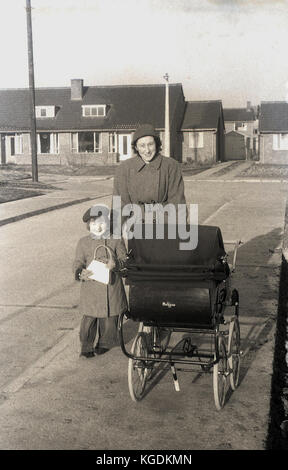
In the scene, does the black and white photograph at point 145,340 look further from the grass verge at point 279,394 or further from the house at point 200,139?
the house at point 200,139

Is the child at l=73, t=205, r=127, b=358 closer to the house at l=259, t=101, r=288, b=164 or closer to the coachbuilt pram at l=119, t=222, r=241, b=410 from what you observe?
the coachbuilt pram at l=119, t=222, r=241, b=410

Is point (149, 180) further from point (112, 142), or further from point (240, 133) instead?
point (240, 133)

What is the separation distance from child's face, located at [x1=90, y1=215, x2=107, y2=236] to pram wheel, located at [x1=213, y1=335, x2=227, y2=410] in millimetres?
1360

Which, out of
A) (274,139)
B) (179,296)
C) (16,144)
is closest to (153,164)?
(179,296)

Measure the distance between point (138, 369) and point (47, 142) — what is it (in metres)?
47.8

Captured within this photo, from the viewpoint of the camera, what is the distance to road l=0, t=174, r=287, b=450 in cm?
388

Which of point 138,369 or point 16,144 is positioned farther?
point 16,144

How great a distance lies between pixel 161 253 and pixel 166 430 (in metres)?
1.15

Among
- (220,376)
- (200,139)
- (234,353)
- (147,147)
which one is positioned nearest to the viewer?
(220,376)

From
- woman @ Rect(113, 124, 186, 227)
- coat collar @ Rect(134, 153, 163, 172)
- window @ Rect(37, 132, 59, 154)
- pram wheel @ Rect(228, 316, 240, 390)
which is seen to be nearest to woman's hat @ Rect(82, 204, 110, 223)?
woman @ Rect(113, 124, 186, 227)

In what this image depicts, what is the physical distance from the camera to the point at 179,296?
4.11 meters

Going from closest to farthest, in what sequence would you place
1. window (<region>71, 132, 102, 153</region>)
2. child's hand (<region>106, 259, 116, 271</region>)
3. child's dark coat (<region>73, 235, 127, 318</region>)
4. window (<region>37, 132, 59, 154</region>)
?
child's hand (<region>106, 259, 116, 271</region>)
child's dark coat (<region>73, 235, 127, 318</region>)
window (<region>71, 132, 102, 153</region>)
window (<region>37, 132, 59, 154</region>)

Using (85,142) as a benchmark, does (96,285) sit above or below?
above

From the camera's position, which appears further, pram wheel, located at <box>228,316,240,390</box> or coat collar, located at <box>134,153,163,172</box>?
coat collar, located at <box>134,153,163,172</box>
